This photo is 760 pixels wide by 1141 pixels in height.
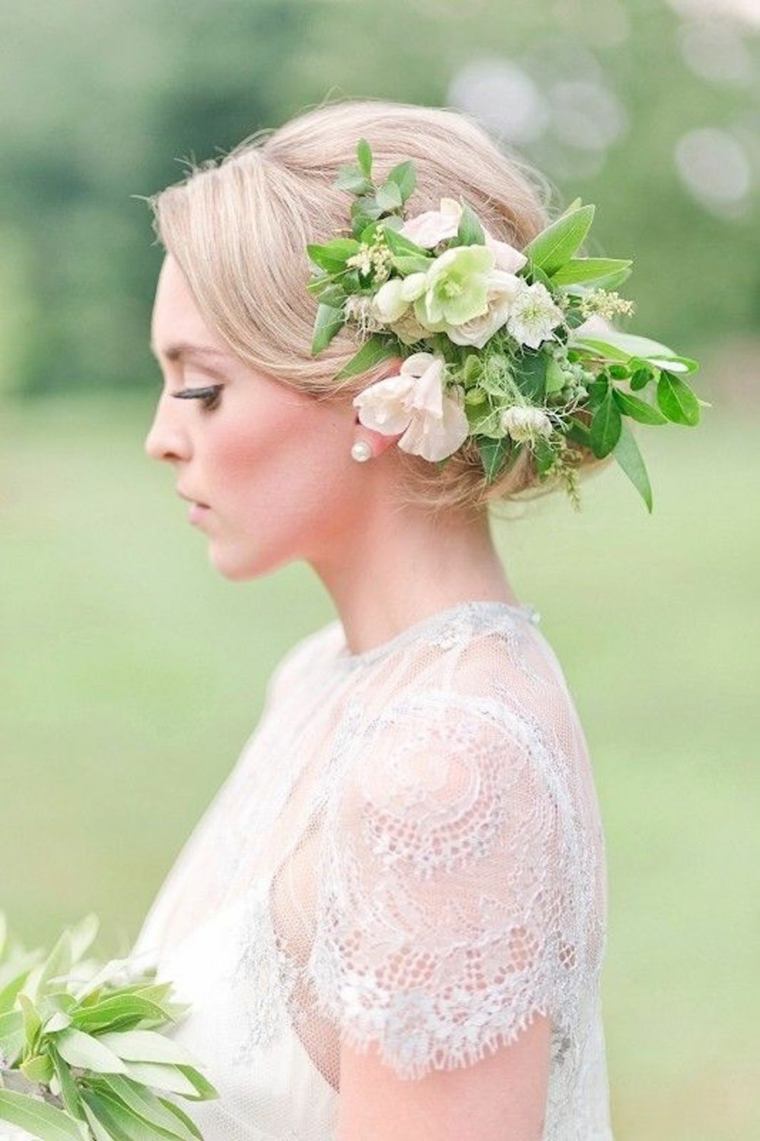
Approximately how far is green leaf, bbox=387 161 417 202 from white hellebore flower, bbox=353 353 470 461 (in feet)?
0.57

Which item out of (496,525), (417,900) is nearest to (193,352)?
(417,900)

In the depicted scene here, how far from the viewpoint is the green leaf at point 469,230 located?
5.75ft

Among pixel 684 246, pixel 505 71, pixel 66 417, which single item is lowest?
pixel 66 417

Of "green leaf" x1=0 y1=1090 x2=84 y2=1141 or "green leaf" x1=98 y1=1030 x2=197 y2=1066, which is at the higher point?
"green leaf" x1=98 y1=1030 x2=197 y2=1066

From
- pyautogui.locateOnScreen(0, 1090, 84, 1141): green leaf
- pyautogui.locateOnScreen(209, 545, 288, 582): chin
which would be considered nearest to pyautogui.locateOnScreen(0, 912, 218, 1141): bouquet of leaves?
pyautogui.locateOnScreen(0, 1090, 84, 1141): green leaf

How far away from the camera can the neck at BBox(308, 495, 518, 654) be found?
1911 millimetres

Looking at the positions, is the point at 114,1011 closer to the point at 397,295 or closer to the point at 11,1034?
the point at 11,1034

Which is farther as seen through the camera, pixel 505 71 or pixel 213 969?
pixel 505 71

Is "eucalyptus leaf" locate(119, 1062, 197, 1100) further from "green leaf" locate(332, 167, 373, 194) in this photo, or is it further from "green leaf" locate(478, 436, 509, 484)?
"green leaf" locate(332, 167, 373, 194)

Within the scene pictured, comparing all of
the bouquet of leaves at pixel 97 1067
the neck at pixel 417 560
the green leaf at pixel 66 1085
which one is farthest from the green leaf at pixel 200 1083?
the neck at pixel 417 560

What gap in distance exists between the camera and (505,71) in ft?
40.2

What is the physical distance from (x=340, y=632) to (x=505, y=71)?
1059 centimetres

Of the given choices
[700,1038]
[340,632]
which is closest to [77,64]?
[700,1038]

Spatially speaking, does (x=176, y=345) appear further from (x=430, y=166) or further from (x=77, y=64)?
(x=77, y=64)
